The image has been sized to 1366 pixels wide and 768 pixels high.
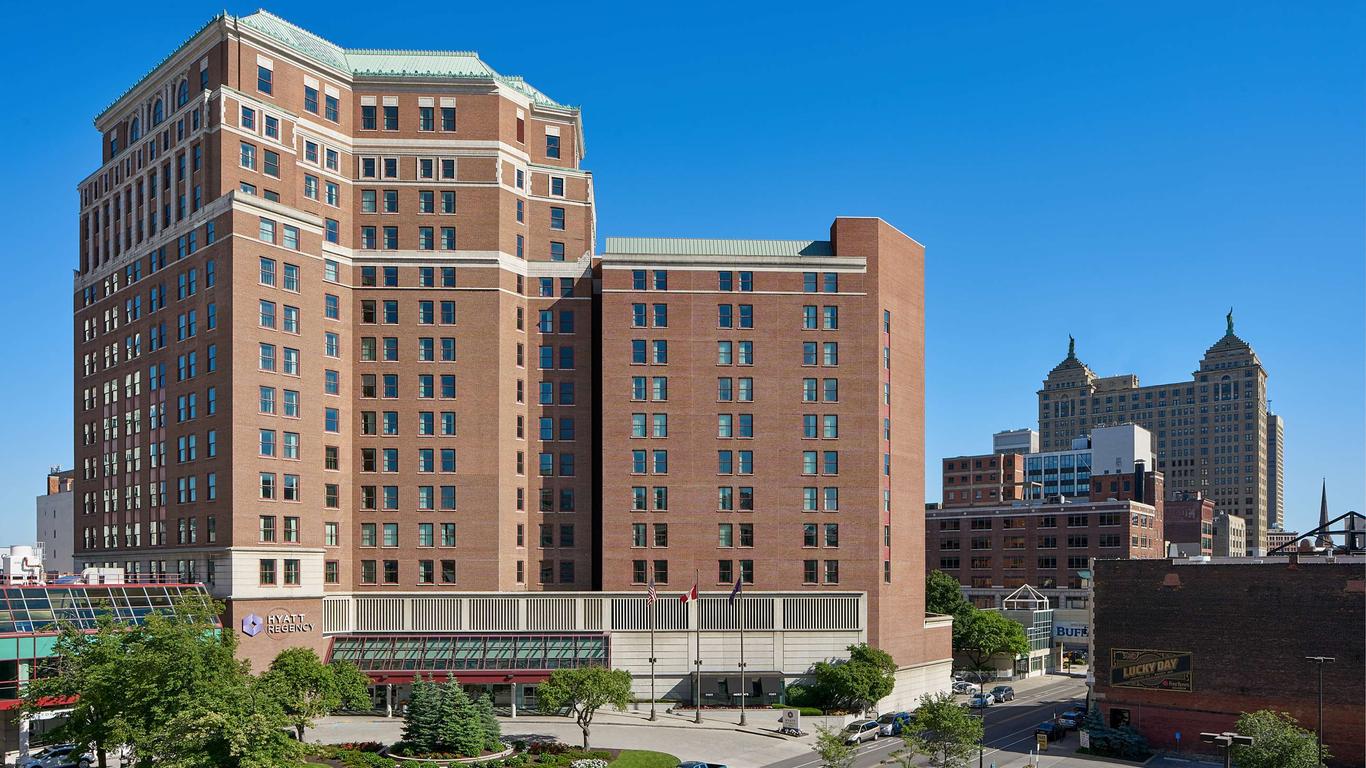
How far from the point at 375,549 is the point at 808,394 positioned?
40.2 metres

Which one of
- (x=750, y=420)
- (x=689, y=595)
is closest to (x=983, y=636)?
(x=750, y=420)

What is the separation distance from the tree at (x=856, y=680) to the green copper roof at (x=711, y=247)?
3540 cm

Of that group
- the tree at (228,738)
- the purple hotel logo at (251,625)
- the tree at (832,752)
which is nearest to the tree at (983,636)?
the tree at (832,752)

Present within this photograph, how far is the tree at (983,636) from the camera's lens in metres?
126

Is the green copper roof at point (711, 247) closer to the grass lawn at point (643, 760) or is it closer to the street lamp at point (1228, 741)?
the grass lawn at point (643, 760)

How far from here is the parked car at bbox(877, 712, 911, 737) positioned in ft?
289

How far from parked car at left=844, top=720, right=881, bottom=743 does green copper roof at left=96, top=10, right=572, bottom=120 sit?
202ft

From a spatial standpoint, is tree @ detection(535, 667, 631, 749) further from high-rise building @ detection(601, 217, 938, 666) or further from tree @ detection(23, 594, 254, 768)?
high-rise building @ detection(601, 217, 938, 666)

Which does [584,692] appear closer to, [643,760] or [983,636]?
[643,760]

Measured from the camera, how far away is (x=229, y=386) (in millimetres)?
88312

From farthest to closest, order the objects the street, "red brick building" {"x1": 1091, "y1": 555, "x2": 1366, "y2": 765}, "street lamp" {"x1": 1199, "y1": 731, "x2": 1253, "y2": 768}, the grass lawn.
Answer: "red brick building" {"x1": 1091, "y1": 555, "x2": 1366, "y2": 765}, the street, the grass lawn, "street lamp" {"x1": 1199, "y1": 731, "x2": 1253, "y2": 768}

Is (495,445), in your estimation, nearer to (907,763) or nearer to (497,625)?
(497,625)

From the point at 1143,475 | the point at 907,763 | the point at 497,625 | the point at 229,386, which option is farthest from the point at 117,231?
the point at 1143,475

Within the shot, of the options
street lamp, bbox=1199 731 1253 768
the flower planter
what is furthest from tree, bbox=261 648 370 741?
street lamp, bbox=1199 731 1253 768
